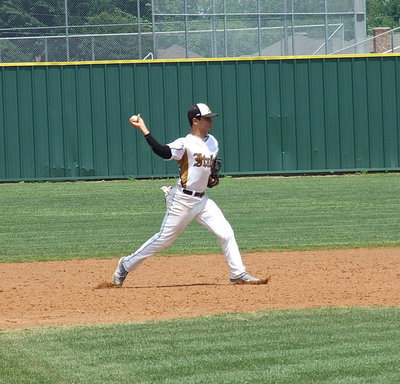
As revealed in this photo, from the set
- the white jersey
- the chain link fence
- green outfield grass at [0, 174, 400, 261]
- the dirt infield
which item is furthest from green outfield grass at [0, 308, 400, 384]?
the chain link fence

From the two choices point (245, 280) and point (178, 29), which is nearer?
point (245, 280)

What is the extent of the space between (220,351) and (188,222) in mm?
3179

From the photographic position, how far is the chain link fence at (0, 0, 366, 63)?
89.7 ft

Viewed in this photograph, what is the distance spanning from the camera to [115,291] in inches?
421

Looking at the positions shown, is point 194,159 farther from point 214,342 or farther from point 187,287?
point 214,342

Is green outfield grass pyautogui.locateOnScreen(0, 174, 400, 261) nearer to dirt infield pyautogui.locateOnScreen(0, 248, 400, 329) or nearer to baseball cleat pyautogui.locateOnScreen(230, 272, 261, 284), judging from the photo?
dirt infield pyautogui.locateOnScreen(0, 248, 400, 329)

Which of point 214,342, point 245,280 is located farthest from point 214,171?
point 214,342

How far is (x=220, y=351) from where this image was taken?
24.4 feet

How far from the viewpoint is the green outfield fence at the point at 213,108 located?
26547mm

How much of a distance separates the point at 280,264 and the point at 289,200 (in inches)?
318

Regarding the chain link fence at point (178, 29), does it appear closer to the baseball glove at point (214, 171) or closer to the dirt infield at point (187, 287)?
the dirt infield at point (187, 287)

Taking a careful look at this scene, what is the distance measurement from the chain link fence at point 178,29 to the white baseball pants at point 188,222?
1696cm

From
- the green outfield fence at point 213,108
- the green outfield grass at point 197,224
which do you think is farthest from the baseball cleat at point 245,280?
the green outfield fence at point 213,108

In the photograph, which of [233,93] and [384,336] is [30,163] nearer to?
[233,93]
